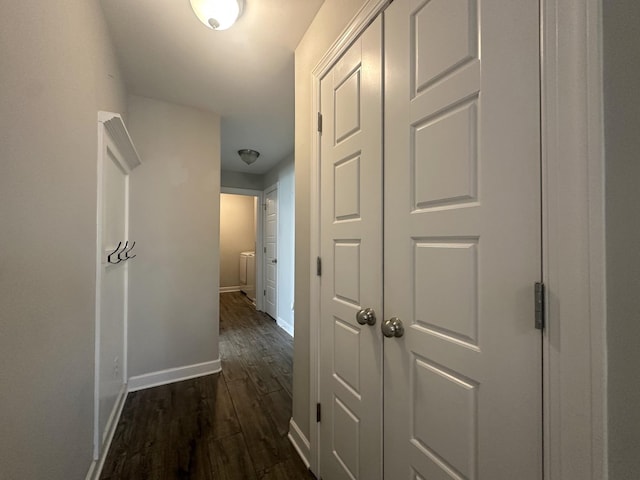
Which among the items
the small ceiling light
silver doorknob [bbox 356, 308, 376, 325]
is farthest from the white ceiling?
silver doorknob [bbox 356, 308, 376, 325]

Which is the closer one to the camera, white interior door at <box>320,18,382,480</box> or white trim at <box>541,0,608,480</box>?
white trim at <box>541,0,608,480</box>

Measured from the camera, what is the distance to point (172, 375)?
2.39 m

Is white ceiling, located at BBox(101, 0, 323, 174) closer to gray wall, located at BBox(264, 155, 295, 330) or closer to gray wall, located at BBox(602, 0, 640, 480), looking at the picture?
gray wall, located at BBox(264, 155, 295, 330)

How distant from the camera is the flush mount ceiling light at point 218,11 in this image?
1.29m

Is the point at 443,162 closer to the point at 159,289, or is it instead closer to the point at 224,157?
the point at 159,289

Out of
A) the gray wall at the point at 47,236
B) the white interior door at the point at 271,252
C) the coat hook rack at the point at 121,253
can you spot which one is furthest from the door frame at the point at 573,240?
the white interior door at the point at 271,252

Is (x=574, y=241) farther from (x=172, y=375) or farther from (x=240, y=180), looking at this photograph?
(x=240, y=180)

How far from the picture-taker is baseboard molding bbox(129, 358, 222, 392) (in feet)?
7.41

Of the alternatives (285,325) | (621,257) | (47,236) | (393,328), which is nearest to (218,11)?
(47,236)

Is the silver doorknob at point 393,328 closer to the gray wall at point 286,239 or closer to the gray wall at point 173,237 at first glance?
the gray wall at point 173,237

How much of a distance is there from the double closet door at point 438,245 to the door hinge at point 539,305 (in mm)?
16

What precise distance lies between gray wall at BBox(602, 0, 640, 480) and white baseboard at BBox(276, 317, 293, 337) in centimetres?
342

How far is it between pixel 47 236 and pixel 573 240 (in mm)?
1437

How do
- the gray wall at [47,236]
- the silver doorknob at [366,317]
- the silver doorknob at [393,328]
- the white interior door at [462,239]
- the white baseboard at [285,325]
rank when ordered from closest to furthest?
1. the white interior door at [462,239]
2. the gray wall at [47,236]
3. the silver doorknob at [393,328]
4. the silver doorknob at [366,317]
5. the white baseboard at [285,325]
